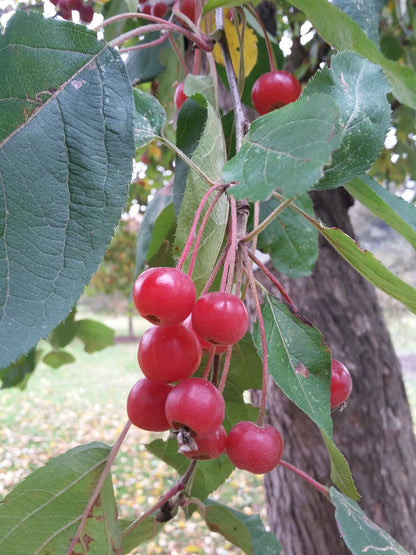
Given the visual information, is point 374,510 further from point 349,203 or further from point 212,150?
point 212,150

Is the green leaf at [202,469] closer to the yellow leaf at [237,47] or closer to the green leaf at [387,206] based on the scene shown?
the green leaf at [387,206]

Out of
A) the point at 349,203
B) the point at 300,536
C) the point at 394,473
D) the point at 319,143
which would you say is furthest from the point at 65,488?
the point at 349,203

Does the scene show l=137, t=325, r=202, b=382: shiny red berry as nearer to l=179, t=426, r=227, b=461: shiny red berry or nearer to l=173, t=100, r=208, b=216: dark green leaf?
l=179, t=426, r=227, b=461: shiny red berry

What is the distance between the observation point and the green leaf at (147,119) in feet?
2.84

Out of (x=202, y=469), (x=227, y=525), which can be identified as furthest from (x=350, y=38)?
(x=227, y=525)

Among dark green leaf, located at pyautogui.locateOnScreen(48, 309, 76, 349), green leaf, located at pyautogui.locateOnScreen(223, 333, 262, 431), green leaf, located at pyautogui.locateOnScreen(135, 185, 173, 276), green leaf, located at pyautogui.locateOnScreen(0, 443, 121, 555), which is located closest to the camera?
green leaf, located at pyautogui.locateOnScreen(0, 443, 121, 555)

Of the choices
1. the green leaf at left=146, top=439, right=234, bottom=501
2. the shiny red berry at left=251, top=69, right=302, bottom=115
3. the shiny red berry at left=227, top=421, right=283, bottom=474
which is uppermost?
the shiny red berry at left=251, top=69, right=302, bottom=115

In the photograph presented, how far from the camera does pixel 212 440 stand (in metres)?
0.70

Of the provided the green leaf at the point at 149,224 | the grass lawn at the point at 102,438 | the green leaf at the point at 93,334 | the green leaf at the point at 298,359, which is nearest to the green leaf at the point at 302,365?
the green leaf at the point at 298,359

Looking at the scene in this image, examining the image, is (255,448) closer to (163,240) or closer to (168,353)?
(168,353)

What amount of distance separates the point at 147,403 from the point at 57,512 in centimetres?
36

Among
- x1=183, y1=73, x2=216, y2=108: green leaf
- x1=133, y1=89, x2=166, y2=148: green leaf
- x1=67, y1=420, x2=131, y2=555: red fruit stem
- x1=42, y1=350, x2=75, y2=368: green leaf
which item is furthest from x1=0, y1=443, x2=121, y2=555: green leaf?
x1=42, y1=350, x2=75, y2=368: green leaf

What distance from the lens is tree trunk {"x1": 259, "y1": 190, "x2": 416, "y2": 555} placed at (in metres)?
1.84

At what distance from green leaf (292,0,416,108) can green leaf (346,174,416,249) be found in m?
0.16
